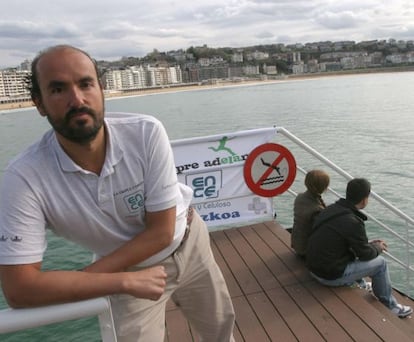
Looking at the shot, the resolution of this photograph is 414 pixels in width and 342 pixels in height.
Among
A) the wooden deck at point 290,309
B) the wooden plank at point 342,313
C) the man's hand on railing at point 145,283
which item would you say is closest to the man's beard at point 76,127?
the man's hand on railing at point 145,283

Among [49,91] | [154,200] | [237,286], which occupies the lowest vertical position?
[237,286]

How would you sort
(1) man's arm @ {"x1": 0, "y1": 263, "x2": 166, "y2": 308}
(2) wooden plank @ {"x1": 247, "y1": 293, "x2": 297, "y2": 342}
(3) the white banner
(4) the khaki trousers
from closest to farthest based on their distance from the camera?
(1) man's arm @ {"x1": 0, "y1": 263, "x2": 166, "y2": 308}, (4) the khaki trousers, (2) wooden plank @ {"x1": 247, "y1": 293, "x2": 297, "y2": 342}, (3) the white banner

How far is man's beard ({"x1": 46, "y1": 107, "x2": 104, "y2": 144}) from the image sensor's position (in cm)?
148

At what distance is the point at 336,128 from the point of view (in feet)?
91.4

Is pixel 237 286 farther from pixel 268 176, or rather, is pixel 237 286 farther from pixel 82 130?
pixel 82 130

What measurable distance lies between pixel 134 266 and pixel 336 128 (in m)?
27.7

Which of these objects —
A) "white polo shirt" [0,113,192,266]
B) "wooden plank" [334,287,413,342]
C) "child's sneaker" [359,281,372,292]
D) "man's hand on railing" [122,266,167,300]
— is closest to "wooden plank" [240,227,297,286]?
"wooden plank" [334,287,413,342]

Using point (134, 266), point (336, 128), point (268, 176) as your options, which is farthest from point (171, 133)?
point (134, 266)

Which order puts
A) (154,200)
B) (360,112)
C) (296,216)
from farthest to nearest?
1. (360,112)
2. (296,216)
3. (154,200)

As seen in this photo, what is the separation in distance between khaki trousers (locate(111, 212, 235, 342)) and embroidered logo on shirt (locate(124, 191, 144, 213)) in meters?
0.26

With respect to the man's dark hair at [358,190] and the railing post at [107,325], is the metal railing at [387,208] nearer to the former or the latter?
the man's dark hair at [358,190]

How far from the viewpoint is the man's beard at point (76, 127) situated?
1.48 metres

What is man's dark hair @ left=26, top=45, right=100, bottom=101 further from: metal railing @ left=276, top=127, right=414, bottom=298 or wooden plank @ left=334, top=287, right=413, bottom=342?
metal railing @ left=276, top=127, right=414, bottom=298

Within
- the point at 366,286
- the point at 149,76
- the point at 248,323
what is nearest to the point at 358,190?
the point at 366,286
